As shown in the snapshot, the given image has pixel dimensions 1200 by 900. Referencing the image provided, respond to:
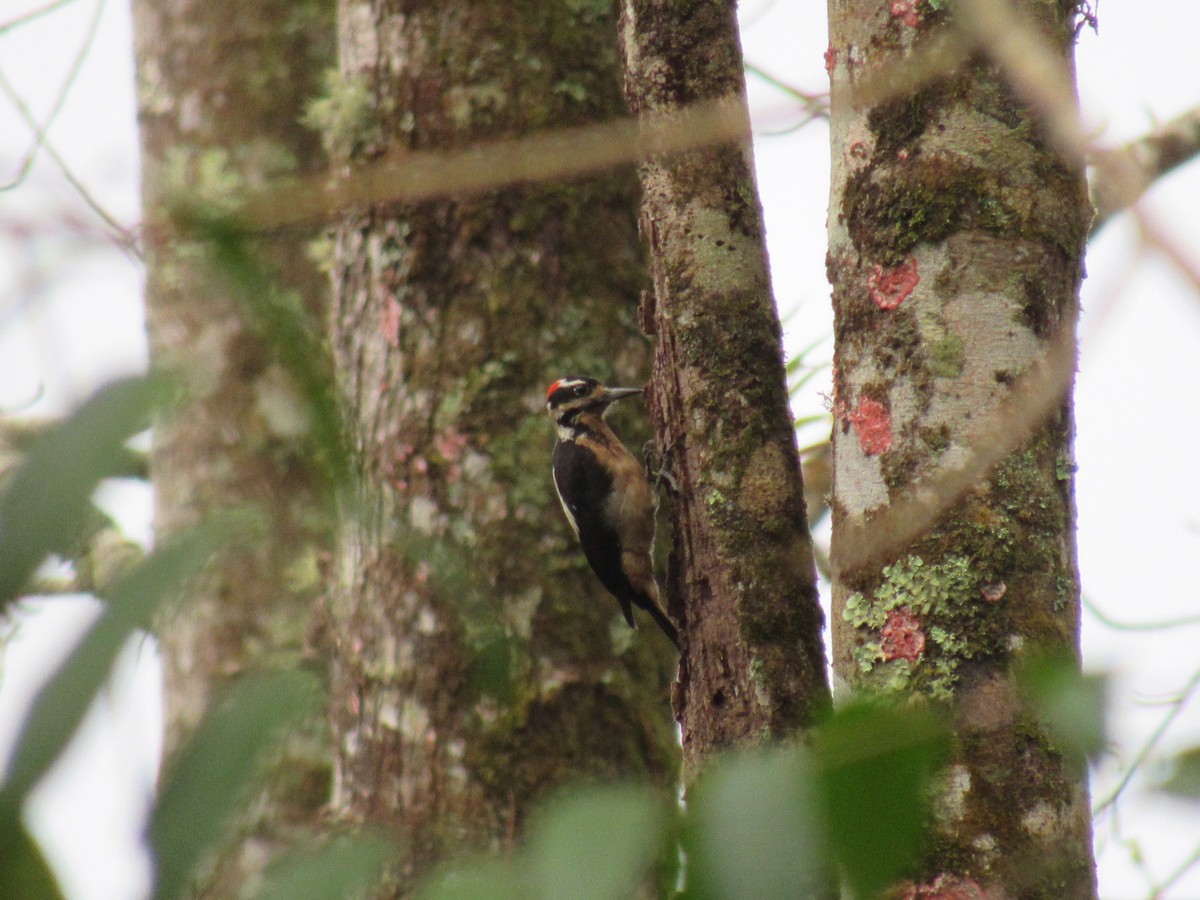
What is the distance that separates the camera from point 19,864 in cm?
78

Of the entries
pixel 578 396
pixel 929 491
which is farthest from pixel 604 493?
pixel 929 491

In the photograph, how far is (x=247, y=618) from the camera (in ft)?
16.2

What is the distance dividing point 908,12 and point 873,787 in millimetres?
1781

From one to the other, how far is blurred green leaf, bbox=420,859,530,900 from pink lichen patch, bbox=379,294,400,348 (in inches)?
124

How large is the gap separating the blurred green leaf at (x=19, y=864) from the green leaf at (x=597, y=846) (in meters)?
0.29

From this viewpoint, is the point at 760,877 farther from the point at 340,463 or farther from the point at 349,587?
the point at 349,587

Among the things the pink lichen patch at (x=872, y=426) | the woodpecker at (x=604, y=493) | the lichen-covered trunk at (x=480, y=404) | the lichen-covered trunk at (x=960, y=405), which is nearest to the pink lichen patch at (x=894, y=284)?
the lichen-covered trunk at (x=960, y=405)

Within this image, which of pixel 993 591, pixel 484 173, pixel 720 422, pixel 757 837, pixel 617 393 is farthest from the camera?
pixel 617 393

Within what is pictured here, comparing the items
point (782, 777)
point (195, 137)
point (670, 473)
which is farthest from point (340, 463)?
point (195, 137)

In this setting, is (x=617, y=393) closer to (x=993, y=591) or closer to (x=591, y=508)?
(x=591, y=508)

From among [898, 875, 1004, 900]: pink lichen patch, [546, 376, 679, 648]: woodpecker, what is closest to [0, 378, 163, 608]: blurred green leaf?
[898, 875, 1004, 900]: pink lichen patch

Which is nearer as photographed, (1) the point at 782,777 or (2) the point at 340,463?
(1) the point at 782,777

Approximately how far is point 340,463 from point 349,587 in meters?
2.85

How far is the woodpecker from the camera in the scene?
4.05m
